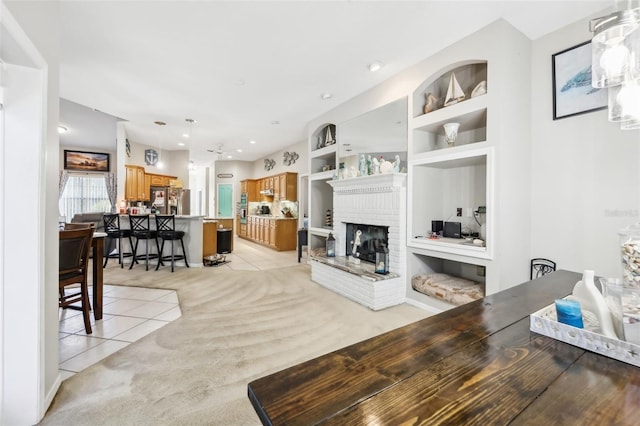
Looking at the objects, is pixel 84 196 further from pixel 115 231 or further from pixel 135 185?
pixel 115 231

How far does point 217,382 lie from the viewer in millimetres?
1929

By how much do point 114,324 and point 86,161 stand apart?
6981 mm

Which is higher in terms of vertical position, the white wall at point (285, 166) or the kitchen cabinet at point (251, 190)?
the white wall at point (285, 166)

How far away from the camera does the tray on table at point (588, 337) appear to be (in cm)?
81

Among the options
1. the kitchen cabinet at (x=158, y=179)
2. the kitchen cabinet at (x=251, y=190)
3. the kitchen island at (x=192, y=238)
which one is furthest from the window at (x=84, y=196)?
the kitchen cabinet at (x=251, y=190)

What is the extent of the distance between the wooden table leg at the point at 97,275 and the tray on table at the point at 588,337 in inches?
143

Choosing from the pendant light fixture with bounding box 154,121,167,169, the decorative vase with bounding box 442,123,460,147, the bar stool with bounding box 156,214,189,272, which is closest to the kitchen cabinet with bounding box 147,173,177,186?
the pendant light fixture with bounding box 154,121,167,169

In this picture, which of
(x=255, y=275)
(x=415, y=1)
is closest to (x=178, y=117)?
(x=255, y=275)

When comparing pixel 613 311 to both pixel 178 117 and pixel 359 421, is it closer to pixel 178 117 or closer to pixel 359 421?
pixel 359 421

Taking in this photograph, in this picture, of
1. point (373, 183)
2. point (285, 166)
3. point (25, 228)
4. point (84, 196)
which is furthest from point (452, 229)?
point (84, 196)

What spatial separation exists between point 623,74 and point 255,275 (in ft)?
15.6

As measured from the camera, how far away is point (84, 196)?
7.86 meters

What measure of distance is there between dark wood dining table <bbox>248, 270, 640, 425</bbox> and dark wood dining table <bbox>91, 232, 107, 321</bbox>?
304 cm

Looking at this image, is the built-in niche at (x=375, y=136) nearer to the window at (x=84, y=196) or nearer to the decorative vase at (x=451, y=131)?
the decorative vase at (x=451, y=131)
